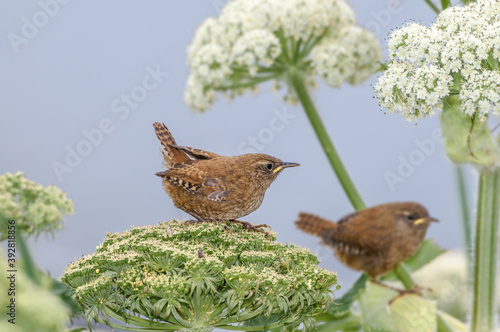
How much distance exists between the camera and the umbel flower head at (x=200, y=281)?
10.6 feet

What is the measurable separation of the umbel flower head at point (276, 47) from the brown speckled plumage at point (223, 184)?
2.36 ft

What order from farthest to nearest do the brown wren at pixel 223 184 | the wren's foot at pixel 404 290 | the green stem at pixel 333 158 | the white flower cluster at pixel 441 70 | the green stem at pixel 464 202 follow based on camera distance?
the green stem at pixel 464 202, the brown wren at pixel 223 184, the white flower cluster at pixel 441 70, the wren's foot at pixel 404 290, the green stem at pixel 333 158

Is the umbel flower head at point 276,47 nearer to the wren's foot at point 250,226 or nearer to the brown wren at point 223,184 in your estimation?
the brown wren at point 223,184

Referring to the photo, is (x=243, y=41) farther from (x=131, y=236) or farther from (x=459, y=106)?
(x=131, y=236)

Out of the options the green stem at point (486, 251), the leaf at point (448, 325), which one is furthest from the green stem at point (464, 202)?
the leaf at point (448, 325)

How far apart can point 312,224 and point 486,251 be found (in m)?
1.03

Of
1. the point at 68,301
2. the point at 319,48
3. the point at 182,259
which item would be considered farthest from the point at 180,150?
the point at 319,48

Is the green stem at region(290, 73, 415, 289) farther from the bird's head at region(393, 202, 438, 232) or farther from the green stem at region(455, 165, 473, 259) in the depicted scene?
the green stem at region(455, 165, 473, 259)

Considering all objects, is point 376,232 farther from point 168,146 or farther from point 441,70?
point 168,146

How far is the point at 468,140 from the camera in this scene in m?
3.24

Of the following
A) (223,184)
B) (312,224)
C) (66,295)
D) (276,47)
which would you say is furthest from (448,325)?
(66,295)

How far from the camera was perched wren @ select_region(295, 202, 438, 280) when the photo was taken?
265 centimetres

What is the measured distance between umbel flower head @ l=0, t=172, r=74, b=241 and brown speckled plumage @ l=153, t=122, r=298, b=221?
3.17 feet

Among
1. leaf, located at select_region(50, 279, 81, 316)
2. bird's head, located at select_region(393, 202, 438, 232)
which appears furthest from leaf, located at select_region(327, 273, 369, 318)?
leaf, located at select_region(50, 279, 81, 316)
